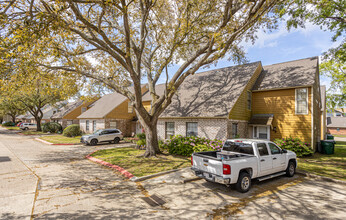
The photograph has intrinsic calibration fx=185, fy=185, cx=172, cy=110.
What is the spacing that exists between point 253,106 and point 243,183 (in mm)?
12326

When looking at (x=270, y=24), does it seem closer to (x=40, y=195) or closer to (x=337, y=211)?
(x=337, y=211)

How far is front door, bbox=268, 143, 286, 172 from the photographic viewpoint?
817 centimetres

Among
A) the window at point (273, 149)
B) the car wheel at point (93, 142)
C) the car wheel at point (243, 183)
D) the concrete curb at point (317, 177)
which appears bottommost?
the car wheel at point (93, 142)

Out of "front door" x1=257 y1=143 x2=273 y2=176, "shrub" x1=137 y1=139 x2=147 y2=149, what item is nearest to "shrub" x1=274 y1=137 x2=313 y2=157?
"front door" x1=257 y1=143 x2=273 y2=176

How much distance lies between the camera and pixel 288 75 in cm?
1675

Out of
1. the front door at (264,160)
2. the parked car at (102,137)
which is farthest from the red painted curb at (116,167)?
the parked car at (102,137)

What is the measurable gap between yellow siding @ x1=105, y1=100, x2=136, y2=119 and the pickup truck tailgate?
2099cm

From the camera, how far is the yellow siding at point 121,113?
2652cm

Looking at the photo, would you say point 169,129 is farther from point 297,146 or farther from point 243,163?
point 243,163

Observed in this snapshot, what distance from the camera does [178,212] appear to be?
18.0 feet

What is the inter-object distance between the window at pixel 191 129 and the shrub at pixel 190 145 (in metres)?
1.75

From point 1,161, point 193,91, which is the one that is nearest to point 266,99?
point 193,91

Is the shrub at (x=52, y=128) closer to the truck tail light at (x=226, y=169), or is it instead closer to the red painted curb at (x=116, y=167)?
the red painted curb at (x=116, y=167)

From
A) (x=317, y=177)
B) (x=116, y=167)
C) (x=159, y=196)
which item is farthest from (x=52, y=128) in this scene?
(x=317, y=177)
